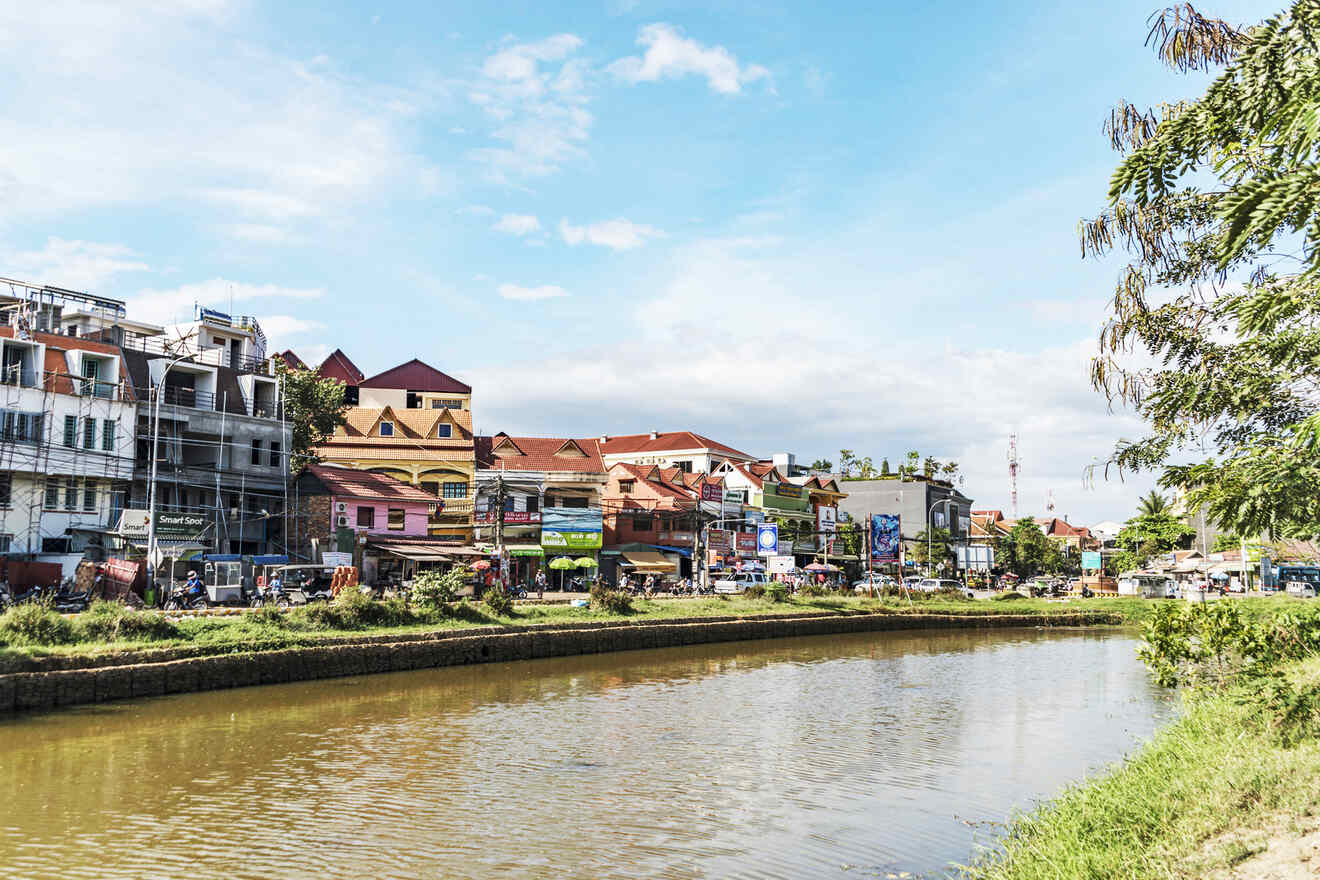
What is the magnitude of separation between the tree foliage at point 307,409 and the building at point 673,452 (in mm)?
33906

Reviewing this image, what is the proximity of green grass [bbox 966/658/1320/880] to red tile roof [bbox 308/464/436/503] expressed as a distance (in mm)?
49949

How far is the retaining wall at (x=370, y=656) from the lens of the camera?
77.6ft

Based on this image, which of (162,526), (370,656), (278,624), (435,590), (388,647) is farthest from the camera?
(162,526)

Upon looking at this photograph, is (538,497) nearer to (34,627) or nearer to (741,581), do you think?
(741,581)

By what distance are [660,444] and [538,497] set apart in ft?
108

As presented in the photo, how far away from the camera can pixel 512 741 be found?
20938 millimetres

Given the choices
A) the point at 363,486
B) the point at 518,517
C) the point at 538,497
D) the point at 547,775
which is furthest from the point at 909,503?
the point at 547,775

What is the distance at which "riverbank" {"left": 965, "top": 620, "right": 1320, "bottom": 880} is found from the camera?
8.62 m

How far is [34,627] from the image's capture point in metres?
25.0

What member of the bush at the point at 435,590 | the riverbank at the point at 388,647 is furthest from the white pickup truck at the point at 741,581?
the bush at the point at 435,590

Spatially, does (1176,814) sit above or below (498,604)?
below

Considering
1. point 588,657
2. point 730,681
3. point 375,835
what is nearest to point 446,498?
point 588,657

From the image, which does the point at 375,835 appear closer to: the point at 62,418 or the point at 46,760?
the point at 46,760

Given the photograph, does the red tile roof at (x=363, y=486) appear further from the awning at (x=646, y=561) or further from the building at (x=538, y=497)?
the awning at (x=646, y=561)
